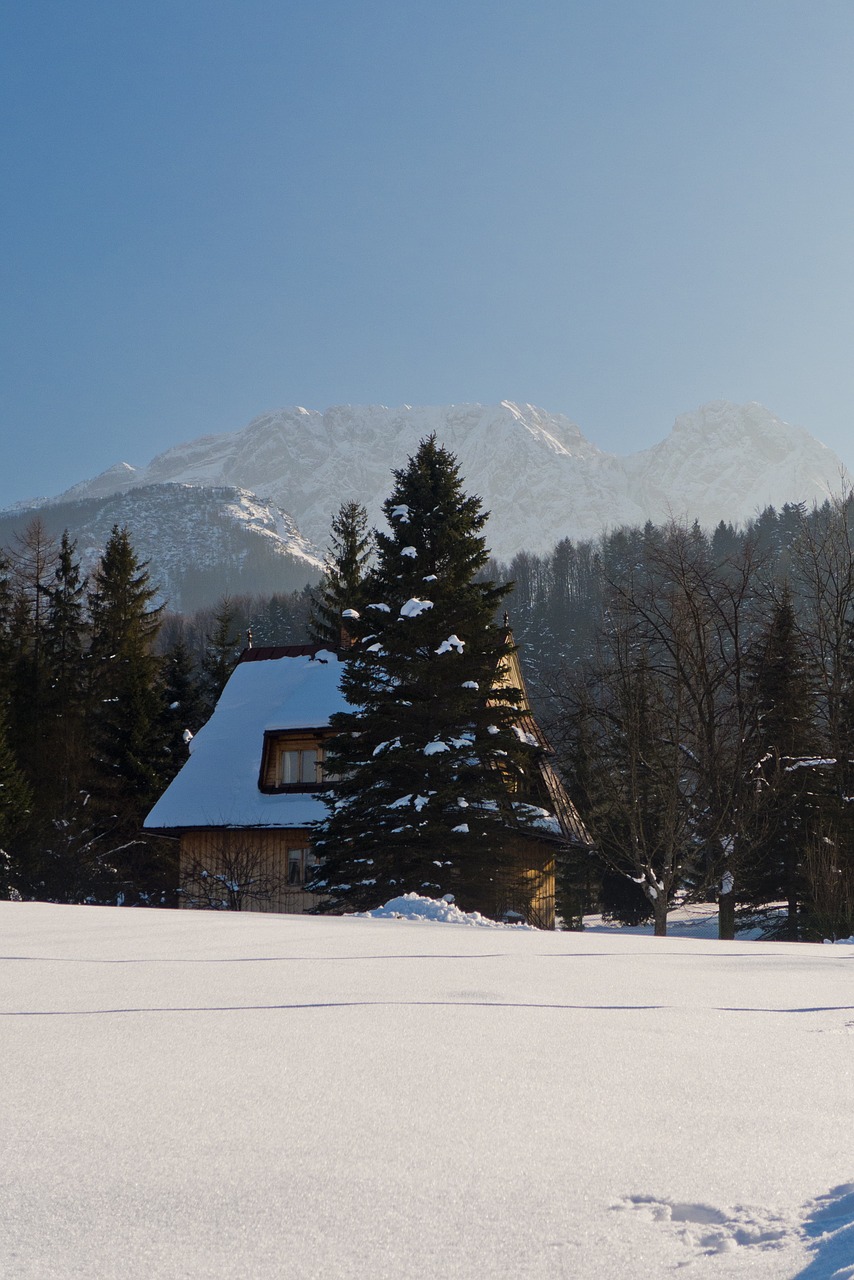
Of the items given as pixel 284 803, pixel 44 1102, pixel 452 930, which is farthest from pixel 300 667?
pixel 44 1102

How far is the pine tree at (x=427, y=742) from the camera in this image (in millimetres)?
19188

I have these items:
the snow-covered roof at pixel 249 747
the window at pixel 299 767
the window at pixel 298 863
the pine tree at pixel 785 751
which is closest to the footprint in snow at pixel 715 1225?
the pine tree at pixel 785 751

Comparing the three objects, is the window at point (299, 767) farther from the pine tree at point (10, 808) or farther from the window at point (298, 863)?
the pine tree at point (10, 808)

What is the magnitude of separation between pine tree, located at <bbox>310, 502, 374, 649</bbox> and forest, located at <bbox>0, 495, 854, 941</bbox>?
96 centimetres

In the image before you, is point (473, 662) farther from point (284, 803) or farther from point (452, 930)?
point (452, 930)

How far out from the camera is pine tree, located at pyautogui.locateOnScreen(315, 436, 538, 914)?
19.2m

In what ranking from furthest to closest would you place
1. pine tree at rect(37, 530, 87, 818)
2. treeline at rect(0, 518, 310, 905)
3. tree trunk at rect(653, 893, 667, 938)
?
pine tree at rect(37, 530, 87, 818)
treeline at rect(0, 518, 310, 905)
tree trunk at rect(653, 893, 667, 938)

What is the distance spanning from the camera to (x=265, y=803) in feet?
91.6

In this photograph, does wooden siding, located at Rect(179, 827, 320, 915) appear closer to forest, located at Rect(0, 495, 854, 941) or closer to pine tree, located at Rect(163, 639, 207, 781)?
forest, located at Rect(0, 495, 854, 941)

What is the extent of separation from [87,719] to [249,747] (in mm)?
12625

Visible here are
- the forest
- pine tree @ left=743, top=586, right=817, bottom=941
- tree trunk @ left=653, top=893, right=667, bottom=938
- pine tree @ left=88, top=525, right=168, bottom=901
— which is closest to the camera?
tree trunk @ left=653, top=893, right=667, bottom=938

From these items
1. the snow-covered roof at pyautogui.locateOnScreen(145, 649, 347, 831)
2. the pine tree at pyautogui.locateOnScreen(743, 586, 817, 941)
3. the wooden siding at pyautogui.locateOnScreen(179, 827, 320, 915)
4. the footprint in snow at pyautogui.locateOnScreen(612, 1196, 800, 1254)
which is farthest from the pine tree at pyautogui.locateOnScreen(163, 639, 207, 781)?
the footprint in snow at pyautogui.locateOnScreen(612, 1196, 800, 1254)

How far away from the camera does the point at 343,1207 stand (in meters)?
2.11

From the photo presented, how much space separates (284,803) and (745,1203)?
26.2m
